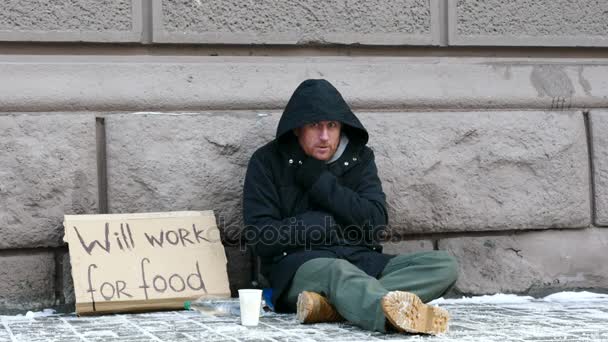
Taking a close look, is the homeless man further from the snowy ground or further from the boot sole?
the snowy ground

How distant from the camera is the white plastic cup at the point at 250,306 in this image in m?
3.82

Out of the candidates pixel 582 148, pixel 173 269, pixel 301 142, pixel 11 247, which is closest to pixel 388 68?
pixel 301 142

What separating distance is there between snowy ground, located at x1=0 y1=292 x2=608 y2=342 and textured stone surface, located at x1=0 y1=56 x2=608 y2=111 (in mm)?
1024

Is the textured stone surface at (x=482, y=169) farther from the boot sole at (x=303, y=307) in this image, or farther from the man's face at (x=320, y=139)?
the boot sole at (x=303, y=307)

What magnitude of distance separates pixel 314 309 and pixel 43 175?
1.47 metres

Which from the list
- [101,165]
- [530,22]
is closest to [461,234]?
[530,22]

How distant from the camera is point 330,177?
4.36 m

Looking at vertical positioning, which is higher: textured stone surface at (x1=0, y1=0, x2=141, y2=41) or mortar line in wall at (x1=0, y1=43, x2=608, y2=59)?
textured stone surface at (x1=0, y1=0, x2=141, y2=41)

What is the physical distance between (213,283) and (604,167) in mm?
2158

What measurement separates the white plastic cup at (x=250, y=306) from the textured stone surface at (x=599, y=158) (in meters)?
2.21

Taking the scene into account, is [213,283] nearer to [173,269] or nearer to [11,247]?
[173,269]

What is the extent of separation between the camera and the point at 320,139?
4449 millimetres

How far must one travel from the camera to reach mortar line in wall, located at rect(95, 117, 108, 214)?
15.2 feet

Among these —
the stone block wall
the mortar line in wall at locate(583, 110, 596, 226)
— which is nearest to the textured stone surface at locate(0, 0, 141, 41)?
the stone block wall
